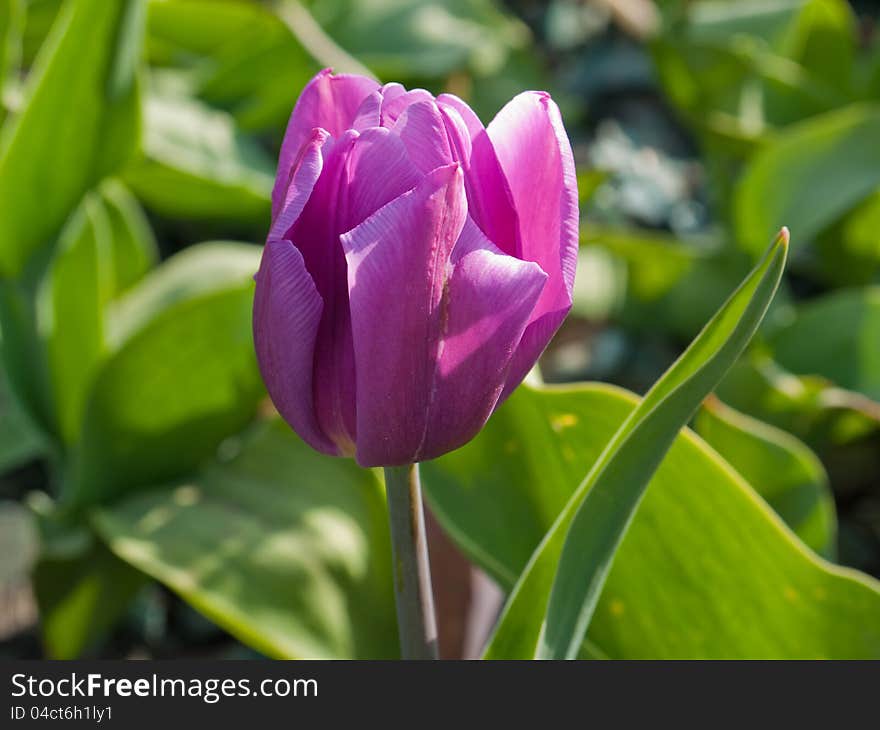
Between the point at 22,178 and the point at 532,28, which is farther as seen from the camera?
the point at 532,28

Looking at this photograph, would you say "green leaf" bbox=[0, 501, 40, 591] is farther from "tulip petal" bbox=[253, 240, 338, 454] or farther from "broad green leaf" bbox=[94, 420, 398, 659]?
"tulip petal" bbox=[253, 240, 338, 454]

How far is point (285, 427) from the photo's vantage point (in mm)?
1065

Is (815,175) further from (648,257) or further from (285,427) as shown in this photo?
(285,427)

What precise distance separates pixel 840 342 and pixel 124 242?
2.37 ft

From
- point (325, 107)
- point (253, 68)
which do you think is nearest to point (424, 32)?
point (253, 68)

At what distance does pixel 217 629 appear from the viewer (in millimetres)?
1201

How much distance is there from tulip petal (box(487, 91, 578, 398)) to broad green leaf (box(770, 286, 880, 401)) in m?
0.78

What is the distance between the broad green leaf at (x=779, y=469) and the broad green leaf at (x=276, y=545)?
26 cm

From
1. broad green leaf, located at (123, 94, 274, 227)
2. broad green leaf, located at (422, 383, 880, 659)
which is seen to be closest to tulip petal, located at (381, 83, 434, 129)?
broad green leaf, located at (422, 383, 880, 659)

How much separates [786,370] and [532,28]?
50.1 inches

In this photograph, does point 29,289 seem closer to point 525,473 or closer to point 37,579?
point 37,579

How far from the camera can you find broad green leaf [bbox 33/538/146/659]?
1.06m

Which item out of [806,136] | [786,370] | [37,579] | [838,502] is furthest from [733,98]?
[37,579]

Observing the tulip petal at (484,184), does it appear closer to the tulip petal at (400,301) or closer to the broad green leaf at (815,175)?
the tulip petal at (400,301)
